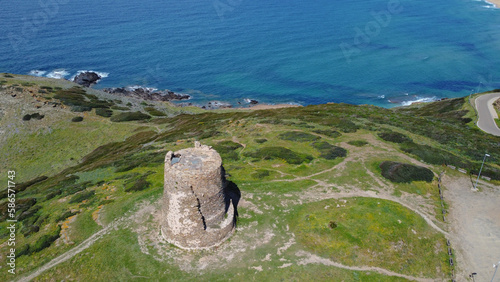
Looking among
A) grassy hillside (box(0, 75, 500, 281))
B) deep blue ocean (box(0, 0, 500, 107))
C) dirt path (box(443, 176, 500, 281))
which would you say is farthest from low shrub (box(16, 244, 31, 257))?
deep blue ocean (box(0, 0, 500, 107))

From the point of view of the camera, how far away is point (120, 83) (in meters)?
137

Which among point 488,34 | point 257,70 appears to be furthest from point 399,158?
point 488,34

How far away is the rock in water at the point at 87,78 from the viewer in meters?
134

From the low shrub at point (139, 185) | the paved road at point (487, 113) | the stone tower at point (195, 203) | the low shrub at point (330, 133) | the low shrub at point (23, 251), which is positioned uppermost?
the stone tower at point (195, 203)

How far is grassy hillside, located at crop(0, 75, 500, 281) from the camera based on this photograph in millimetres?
30219

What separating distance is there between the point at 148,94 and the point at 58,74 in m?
51.0

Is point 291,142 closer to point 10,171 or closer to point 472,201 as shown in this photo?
point 472,201

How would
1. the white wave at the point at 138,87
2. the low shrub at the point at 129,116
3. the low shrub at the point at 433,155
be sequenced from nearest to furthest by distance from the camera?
the low shrub at the point at 433,155 → the low shrub at the point at 129,116 → the white wave at the point at 138,87

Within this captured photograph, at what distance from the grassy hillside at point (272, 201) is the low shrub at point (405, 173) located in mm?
842

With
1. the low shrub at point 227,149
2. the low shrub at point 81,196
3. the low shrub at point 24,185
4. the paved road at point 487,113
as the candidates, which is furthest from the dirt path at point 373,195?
the low shrub at point 24,185

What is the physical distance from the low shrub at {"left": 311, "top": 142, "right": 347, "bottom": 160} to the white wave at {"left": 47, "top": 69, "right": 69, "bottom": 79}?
136 metres

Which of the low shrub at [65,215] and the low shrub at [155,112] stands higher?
the low shrub at [65,215]

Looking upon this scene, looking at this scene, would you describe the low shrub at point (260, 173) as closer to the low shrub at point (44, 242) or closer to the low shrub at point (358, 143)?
the low shrub at point (358, 143)

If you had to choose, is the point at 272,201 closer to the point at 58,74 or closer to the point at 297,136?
the point at 297,136
